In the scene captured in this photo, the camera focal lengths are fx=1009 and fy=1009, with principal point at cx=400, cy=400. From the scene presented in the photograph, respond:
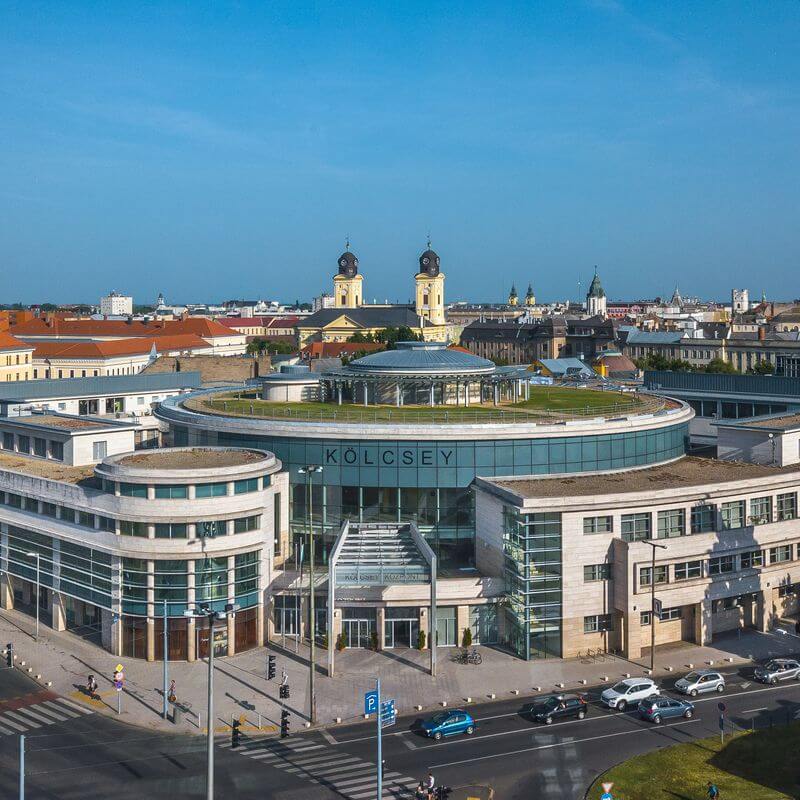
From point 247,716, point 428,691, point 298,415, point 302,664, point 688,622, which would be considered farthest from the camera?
point 298,415

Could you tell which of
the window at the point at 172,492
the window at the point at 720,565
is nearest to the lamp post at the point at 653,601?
the window at the point at 720,565

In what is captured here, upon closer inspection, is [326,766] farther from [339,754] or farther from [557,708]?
[557,708]

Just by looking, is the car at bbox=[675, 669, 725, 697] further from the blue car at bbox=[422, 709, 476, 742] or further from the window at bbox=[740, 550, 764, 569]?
the blue car at bbox=[422, 709, 476, 742]

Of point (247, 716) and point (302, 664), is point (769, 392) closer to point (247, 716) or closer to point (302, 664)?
point (302, 664)

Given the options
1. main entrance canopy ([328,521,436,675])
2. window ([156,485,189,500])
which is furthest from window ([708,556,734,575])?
window ([156,485,189,500])

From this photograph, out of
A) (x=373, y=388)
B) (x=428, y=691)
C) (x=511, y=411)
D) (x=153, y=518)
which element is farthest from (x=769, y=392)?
(x=153, y=518)
